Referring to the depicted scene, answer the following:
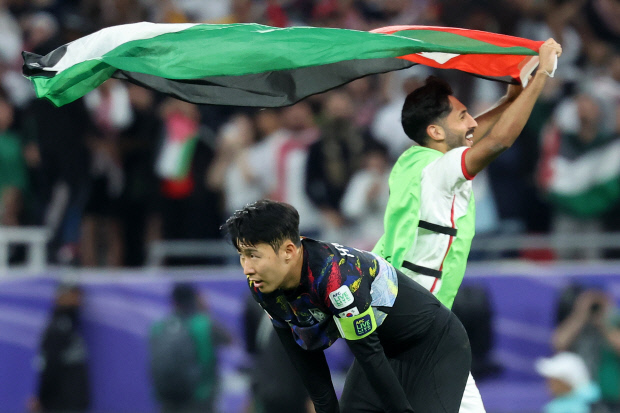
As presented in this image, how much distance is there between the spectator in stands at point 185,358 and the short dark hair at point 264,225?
21.1 feet

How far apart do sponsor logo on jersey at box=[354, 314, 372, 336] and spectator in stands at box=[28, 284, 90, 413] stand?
754cm

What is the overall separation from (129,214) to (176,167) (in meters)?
0.82

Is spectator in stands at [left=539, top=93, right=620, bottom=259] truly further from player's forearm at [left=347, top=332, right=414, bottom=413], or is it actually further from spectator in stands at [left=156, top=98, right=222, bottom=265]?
player's forearm at [left=347, top=332, right=414, bottom=413]

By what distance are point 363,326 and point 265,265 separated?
50 centimetres

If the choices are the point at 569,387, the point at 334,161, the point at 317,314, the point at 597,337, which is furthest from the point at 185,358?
the point at 317,314

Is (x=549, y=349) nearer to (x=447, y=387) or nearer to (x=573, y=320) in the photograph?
(x=573, y=320)

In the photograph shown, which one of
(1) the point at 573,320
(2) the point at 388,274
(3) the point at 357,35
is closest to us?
Answer: (2) the point at 388,274

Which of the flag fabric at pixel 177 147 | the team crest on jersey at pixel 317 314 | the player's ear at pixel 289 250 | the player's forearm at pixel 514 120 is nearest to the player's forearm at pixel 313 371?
the team crest on jersey at pixel 317 314

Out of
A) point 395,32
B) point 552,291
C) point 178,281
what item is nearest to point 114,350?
point 178,281

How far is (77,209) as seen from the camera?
11602 mm

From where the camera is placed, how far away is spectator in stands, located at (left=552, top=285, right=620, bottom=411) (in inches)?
415

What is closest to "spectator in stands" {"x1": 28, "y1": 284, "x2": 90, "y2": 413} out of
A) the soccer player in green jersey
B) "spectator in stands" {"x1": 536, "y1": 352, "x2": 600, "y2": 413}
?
"spectator in stands" {"x1": 536, "y1": 352, "x2": 600, "y2": 413}

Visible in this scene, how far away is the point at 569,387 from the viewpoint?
966cm

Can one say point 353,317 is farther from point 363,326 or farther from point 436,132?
point 436,132
